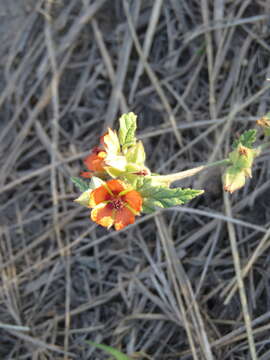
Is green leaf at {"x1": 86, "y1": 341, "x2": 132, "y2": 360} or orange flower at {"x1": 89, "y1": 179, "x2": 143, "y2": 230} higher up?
orange flower at {"x1": 89, "y1": 179, "x2": 143, "y2": 230}

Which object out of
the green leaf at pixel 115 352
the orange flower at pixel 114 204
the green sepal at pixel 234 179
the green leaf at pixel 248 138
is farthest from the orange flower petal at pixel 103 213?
the green leaf at pixel 115 352

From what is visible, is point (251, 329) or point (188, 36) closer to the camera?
point (251, 329)

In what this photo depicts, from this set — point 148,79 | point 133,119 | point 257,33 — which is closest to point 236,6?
point 257,33

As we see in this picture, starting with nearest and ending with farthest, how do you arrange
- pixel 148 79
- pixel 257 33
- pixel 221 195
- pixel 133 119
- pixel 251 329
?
1. pixel 133 119
2. pixel 251 329
3. pixel 221 195
4. pixel 257 33
5. pixel 148 79

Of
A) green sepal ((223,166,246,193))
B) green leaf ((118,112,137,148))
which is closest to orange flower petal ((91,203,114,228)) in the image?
green leaf ((118,112,137,148))

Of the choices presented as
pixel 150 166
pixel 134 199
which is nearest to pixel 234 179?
pixel 134 199

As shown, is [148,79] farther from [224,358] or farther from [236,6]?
[224,358]

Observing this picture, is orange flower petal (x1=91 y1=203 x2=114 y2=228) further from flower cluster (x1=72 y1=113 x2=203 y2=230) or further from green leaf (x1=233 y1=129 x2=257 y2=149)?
green leaf (x1=233 y1=129 x2=257 y2=149)
